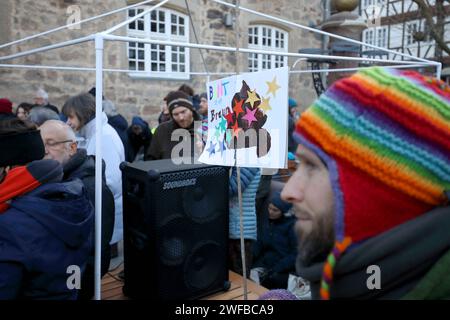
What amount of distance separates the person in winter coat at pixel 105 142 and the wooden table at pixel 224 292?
39 cm

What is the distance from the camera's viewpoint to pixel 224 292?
8.44 feet

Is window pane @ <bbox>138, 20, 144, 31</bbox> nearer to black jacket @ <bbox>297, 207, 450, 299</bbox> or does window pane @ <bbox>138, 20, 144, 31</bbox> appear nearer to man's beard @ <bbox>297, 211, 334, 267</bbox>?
man's beard @ <bbox>297, 211, 334, 267</bbox>

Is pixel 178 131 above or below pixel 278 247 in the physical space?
above

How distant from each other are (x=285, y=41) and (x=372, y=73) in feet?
36.3

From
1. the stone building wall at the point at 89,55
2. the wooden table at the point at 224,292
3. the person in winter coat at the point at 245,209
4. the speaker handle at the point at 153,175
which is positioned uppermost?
the stone building wall at the point at 89,55

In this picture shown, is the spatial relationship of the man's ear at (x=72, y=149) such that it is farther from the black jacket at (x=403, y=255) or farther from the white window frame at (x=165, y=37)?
the white window frame at (x=165, y=37)

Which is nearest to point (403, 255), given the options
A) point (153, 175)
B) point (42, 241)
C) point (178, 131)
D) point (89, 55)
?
point (42, 241)

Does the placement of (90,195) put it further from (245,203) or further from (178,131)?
(178,131)

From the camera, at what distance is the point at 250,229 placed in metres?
2.82

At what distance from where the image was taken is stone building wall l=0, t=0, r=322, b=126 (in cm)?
707

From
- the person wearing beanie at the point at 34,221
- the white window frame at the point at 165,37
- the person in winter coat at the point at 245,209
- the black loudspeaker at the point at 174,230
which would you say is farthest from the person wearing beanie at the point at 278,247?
the white window frame at the point at 165,37

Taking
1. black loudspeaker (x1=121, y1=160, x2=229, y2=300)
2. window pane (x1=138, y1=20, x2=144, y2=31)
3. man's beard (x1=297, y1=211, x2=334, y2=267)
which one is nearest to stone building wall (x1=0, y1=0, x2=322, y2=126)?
window pane (x1=138, y1=20, x2=144, y2=31)

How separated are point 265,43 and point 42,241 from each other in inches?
405

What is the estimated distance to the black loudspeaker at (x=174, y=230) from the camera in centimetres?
222
